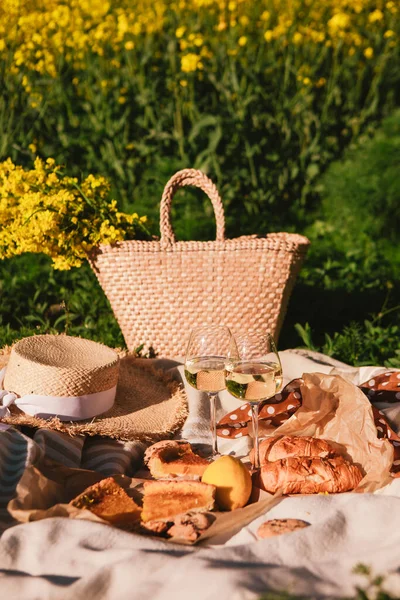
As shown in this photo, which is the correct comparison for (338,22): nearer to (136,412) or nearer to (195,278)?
(195,278)

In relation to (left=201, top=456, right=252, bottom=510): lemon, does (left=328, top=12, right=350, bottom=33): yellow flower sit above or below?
above

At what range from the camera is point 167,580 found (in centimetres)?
166

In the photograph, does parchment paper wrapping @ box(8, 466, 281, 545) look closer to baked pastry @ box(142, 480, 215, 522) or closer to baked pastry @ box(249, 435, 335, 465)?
baked pastry @ box(142, 480, 215, 522)

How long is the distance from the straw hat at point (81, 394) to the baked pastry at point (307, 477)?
63 cm

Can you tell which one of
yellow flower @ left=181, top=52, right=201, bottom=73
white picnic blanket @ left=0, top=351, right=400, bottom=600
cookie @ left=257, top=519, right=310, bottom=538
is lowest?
cookie @ left=257, top=519, right=310, bottom=538

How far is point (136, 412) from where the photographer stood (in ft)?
9.86

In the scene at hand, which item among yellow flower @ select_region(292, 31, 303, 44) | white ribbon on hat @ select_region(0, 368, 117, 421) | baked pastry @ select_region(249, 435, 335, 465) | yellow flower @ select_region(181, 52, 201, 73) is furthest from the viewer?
yellow flower @ select_region(292, 31, 303, 44)

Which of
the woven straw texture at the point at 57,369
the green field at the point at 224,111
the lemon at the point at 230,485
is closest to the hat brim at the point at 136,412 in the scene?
the woven straw texture at the point at 57,369

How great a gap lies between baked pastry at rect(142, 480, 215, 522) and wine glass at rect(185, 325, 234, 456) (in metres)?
0.35

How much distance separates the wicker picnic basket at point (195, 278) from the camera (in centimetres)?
368

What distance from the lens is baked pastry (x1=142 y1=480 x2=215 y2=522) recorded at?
7.04 ft

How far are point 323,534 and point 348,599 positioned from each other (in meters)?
0.40

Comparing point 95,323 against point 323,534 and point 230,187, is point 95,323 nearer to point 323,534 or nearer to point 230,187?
point 230,187

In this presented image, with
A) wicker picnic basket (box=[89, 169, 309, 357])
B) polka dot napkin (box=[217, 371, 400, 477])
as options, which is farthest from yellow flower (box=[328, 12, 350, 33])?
polka dot napkin (box=[217, 371, 400, 477])
